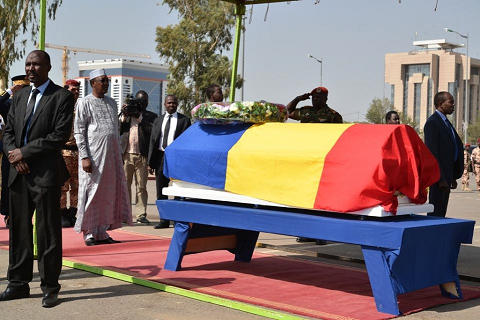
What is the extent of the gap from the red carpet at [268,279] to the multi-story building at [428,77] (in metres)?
144

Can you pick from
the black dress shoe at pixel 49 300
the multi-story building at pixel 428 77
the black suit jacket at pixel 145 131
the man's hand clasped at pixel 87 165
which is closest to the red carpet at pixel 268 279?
the man's hand clasped at pixel 87 165

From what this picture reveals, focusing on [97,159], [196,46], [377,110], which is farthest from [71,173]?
[377,110]

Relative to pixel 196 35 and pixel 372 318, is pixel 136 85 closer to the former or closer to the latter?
pixel 196 35

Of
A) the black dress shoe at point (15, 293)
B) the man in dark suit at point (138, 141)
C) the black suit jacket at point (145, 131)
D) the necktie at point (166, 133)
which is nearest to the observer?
the black dress shoe at point (15, 293)

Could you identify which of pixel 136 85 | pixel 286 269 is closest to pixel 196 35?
pixel 286 269

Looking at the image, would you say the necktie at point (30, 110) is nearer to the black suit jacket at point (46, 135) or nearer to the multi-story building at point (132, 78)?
the black suit jacket at point (46, 135)

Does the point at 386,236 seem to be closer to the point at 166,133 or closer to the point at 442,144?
the point at 442,144

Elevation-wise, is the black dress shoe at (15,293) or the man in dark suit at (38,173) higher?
the man in dark suit at (38,173)

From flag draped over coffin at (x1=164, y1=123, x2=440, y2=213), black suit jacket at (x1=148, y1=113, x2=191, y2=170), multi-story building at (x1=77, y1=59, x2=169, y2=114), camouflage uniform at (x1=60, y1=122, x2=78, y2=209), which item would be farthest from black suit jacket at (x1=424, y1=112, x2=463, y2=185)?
multi-story building at (x1=77, y1=59, x2=169, y2=114)

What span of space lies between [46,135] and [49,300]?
1256mm

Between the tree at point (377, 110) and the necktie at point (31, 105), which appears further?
the tree at point (377, 110)

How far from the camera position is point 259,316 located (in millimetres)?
5984

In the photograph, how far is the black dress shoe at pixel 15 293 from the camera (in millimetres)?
6328

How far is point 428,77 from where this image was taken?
155 m
